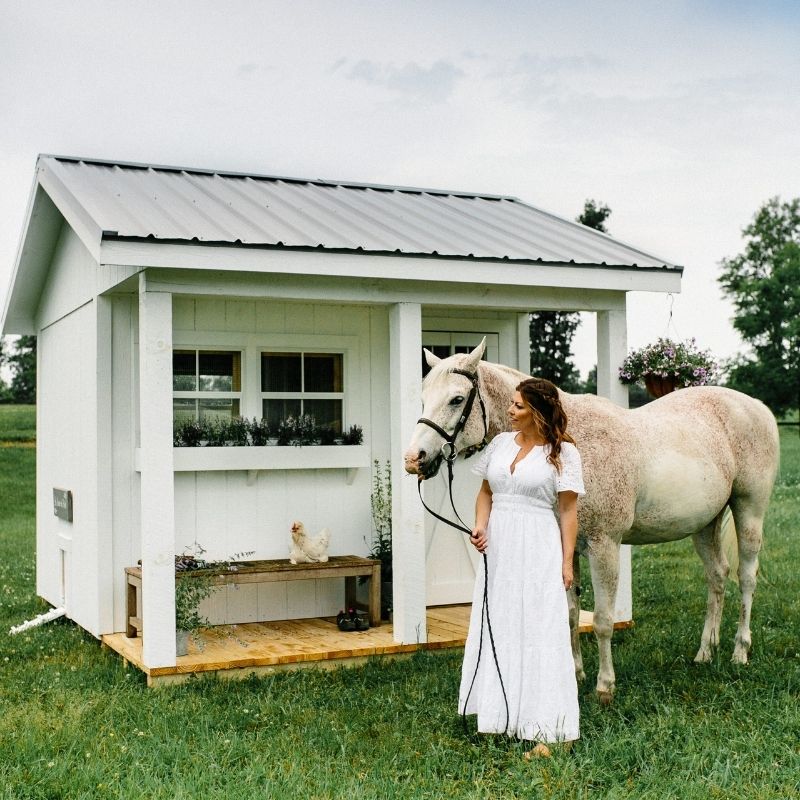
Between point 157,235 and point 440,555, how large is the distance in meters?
3.90

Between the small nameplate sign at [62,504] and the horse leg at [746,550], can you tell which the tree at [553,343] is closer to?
the small nameplate sign at [62,504]

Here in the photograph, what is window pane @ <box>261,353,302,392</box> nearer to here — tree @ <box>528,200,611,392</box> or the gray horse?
the gray horse

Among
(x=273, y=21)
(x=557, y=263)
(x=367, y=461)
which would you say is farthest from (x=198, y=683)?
(x=273, y=21)

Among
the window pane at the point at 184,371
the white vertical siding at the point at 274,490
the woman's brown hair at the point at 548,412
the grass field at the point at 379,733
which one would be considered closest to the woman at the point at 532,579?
the woman's brown hair at the point at 548,412

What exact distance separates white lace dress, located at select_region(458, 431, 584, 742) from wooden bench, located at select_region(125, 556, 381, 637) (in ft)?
8.87

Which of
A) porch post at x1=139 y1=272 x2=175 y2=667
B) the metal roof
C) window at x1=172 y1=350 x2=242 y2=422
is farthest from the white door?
porch post at x1=139 y1=272 x2=175 y2=667

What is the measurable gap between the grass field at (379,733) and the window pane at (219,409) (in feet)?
6.33

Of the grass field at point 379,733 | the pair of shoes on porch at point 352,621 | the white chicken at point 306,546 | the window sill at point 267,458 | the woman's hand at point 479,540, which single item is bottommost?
the grass field at point 379,733

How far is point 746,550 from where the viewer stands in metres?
7.10

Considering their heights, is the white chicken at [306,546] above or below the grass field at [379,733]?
above

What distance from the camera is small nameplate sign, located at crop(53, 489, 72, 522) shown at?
8.85 meters

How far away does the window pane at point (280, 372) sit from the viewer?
8242 mm

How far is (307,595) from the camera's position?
8.44 m

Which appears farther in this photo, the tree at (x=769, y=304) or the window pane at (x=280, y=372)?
the tree at (x=769, y=304)
